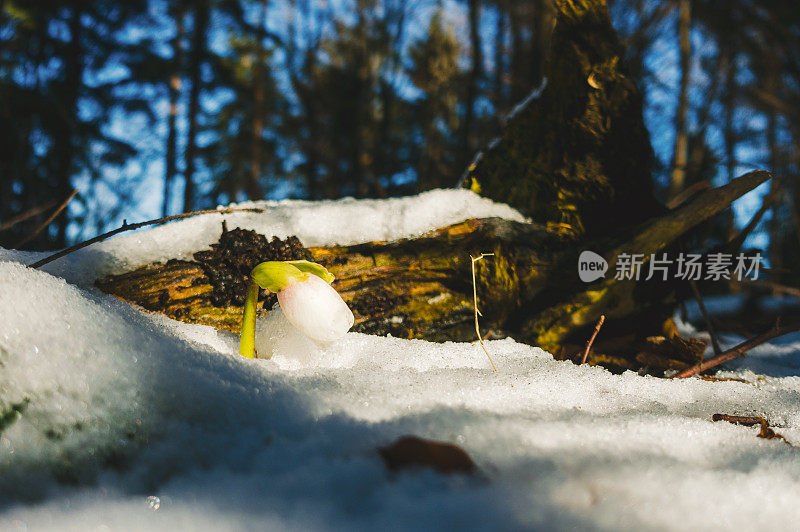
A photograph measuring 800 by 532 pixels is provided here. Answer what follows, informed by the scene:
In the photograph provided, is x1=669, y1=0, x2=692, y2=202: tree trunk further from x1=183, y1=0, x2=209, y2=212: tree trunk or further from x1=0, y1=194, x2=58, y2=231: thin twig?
x1=183, y1=0, x2=209, y2=212: tree trunk

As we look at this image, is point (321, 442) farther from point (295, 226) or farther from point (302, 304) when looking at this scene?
point (295, 226)

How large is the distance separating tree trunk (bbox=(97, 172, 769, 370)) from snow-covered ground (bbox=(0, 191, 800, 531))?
0.35 metres

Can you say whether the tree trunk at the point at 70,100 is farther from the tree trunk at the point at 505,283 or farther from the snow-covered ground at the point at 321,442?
the snow-covered ground at the point at 321,442

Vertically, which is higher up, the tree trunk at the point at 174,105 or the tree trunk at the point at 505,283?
the tree trunk at the point at 174,105

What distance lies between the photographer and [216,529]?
431 mm

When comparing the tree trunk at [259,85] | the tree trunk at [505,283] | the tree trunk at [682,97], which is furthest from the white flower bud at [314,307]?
the tree trunk at [259,85]

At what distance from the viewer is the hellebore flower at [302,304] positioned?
92 cm

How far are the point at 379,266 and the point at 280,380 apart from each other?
567 millimetres

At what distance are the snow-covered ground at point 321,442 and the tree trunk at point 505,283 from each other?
13.6 inches

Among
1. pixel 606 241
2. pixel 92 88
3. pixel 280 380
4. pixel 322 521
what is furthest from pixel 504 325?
pixel 92 88

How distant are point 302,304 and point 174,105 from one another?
1087 centimetres

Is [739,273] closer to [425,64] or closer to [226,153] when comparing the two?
[425,64]

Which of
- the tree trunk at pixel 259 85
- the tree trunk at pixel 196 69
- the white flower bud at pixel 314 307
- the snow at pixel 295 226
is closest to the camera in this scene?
the white flower bud at pixel 314 307

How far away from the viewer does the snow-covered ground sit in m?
0.46
